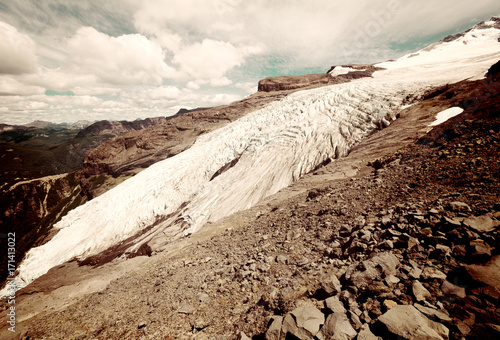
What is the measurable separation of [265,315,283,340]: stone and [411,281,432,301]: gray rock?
2969 millimetres

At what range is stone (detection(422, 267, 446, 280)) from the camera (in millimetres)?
3852

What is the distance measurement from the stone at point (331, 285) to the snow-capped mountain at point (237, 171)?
42.4 feet

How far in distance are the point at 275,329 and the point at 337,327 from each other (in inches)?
57.3

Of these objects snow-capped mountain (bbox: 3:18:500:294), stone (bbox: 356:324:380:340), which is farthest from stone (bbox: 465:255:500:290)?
snow-capped mountain (bbox: 3:18:500:294)

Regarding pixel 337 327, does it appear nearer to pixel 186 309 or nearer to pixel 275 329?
pixel 275 329

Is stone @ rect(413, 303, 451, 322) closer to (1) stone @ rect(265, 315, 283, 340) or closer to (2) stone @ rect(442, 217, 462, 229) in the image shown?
(2) stone @ rect(442, 217, 462, 229)

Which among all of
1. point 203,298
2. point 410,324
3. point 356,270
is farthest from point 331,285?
point 203,298

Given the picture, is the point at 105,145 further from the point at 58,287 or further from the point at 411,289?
the point at 411,289

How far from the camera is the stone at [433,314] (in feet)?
10.6

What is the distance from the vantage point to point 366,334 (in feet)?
11.6

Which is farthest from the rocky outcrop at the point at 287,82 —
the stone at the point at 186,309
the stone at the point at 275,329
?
the stone at the point at 275,329

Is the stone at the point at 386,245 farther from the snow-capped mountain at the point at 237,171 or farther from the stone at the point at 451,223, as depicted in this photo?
the snow-capped mountain at the point at 237,171

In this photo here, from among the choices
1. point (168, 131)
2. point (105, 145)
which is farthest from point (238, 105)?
point (105, 145)

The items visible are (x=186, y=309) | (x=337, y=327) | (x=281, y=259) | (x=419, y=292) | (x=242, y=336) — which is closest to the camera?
(x=419, y=292)
